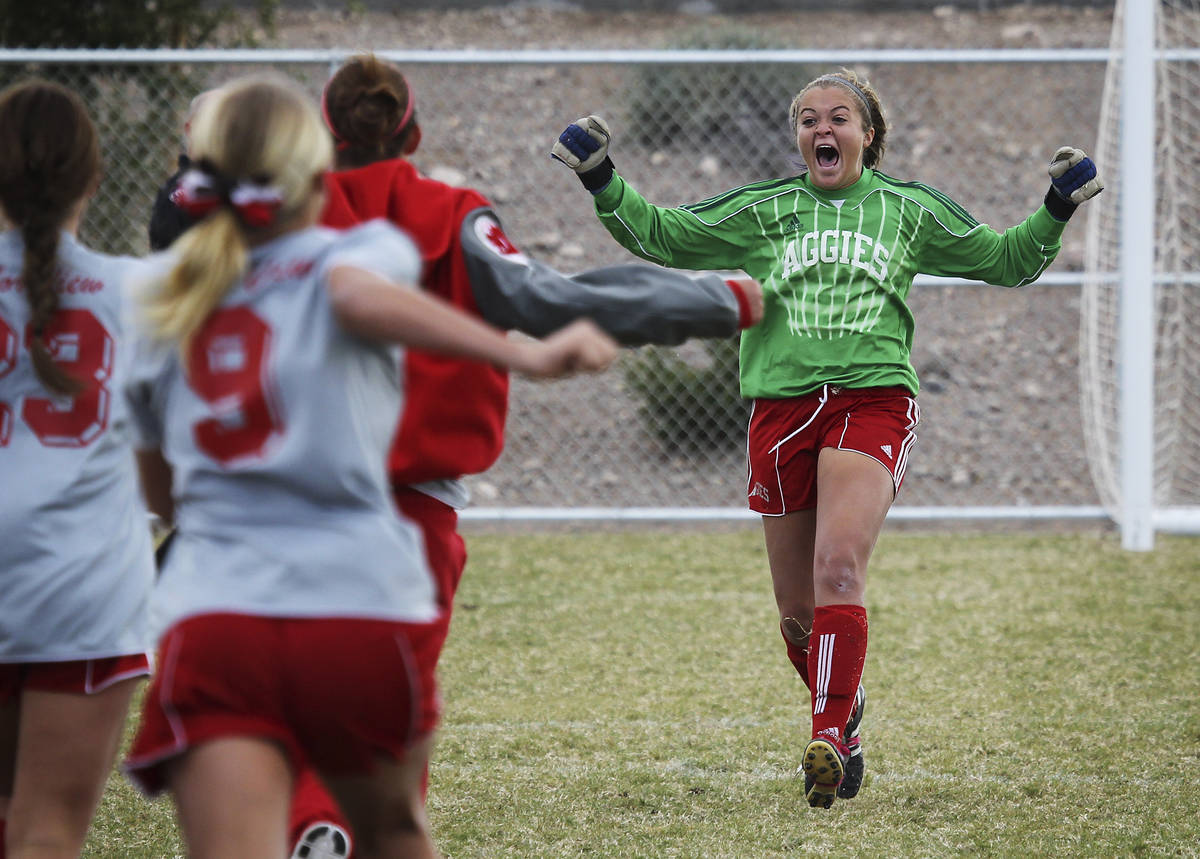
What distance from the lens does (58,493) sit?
218 centimetres

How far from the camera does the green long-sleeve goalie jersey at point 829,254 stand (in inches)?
149

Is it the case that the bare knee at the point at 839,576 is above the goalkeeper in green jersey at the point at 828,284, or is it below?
below

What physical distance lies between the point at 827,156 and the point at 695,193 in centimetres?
1156

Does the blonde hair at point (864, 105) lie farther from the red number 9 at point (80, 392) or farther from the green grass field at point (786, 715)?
the red number 9 at point (80, 392)

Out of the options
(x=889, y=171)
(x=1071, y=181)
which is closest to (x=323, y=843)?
(x=1071, y=181)

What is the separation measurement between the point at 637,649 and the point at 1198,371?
27.0 feet

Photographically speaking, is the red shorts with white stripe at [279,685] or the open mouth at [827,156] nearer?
the red shorts with white stripe at [279,685]

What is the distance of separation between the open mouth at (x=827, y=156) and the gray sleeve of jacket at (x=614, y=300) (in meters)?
1.67

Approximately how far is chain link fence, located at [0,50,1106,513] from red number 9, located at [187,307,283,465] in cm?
602

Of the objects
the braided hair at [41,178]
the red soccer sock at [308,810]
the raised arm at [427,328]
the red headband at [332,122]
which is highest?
the red headband at [332,122]

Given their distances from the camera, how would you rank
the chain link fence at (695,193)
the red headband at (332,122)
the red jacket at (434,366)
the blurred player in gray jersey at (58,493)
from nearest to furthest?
the blurred player in gray jersey at (58,493) < the red jacket at (434,366) < the red headband at (332,122) < the chain link fence at (695,193)

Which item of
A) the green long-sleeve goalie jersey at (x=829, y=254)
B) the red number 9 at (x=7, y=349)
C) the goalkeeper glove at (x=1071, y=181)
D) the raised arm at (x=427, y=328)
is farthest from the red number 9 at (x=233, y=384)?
the goalkeeper glove at (x=1071, y=181)

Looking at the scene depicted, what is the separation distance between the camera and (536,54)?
25.3 ft

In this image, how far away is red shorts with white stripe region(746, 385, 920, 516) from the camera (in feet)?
12.2
